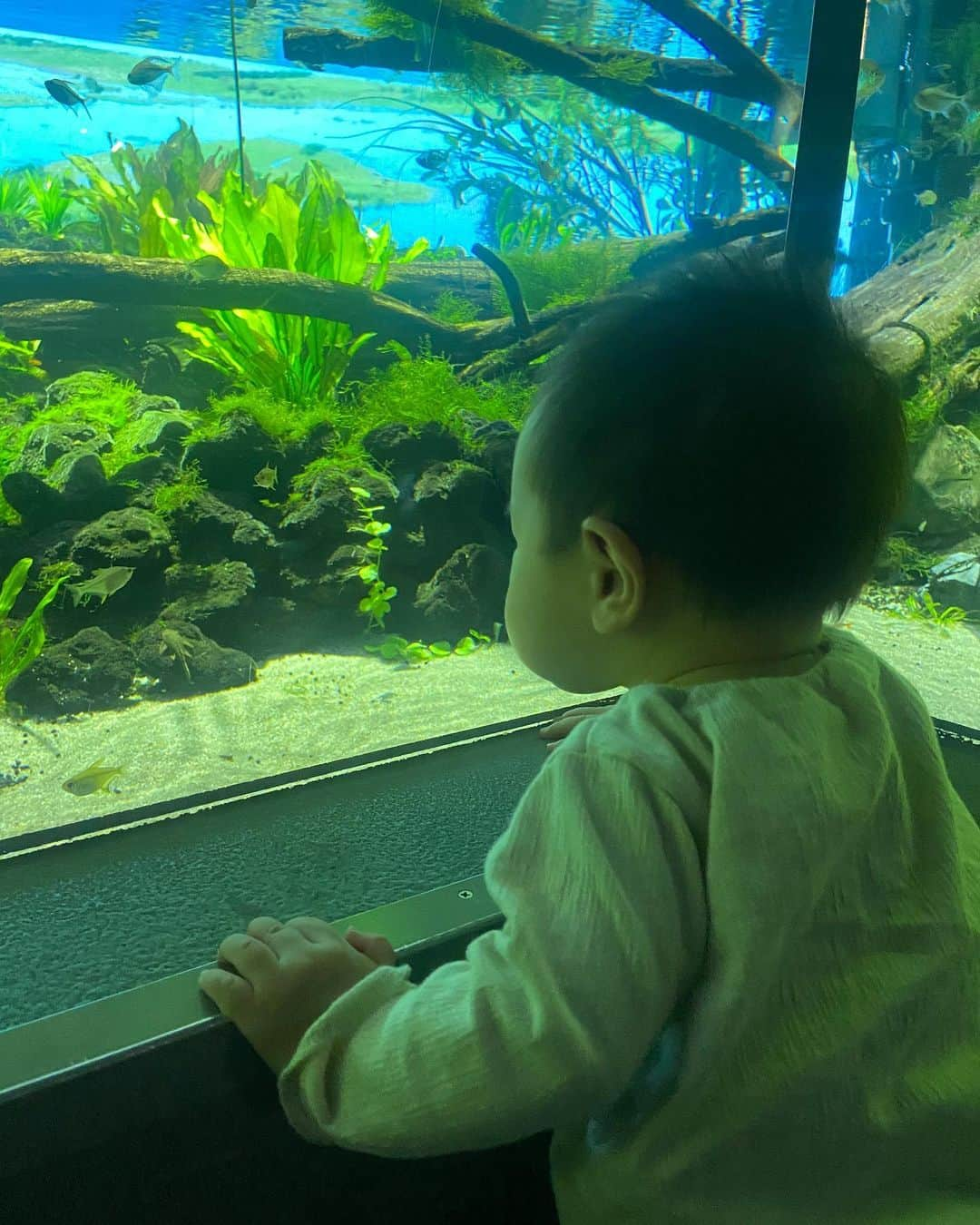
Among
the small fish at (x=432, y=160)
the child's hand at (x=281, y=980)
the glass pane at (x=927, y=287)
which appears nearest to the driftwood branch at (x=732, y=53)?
the glass pane at (x=927, y=287)

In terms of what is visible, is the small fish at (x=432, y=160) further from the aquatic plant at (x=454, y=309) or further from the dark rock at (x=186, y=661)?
the dark rock at (x=186, y=661)

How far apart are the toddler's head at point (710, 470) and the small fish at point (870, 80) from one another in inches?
109

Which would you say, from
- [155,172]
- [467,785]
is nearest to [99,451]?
[155,172]

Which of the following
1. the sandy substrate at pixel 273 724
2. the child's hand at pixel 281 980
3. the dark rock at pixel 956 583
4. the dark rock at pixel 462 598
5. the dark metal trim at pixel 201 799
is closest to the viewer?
the child's hand at pixel 281 980

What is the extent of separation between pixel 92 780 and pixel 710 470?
186 cm

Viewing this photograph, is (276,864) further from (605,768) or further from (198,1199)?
(605,768)

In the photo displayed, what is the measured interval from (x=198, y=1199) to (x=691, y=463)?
86 cm

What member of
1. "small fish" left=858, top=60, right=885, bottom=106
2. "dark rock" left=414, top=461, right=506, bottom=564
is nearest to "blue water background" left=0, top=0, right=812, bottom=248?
"small fish" left=858, top=60, right=885, bottom=106

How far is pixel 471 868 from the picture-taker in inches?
51.8

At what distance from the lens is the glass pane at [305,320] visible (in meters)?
2.56

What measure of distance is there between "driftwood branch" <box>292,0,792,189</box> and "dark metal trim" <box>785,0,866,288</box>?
3.06ft

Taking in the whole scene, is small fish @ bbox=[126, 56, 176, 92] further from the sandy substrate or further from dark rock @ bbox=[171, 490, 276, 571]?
the sandy substrate

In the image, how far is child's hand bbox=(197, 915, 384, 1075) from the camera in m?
0.77

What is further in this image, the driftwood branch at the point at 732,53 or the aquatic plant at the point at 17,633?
the driftwood branch at the point at 732,53
